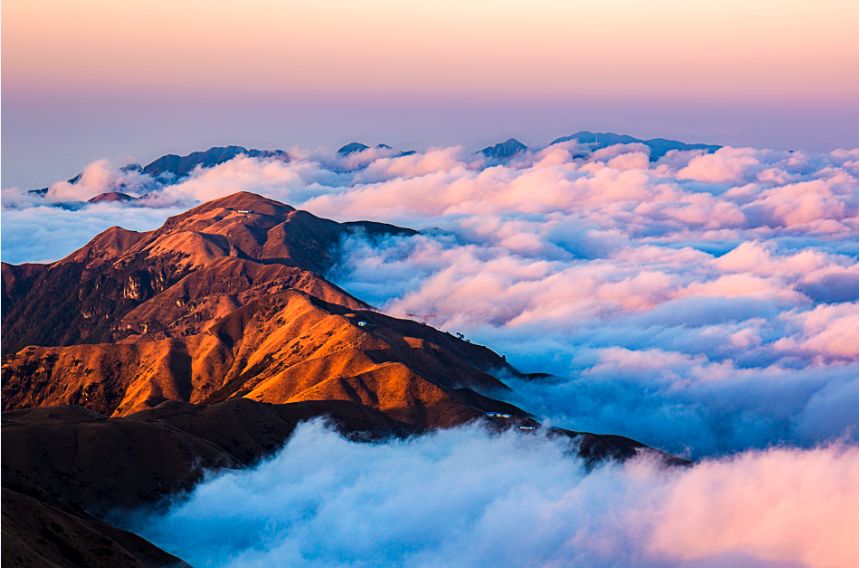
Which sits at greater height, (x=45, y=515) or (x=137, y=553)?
(x=45, y=515)

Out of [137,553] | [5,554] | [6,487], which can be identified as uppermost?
[5,554]

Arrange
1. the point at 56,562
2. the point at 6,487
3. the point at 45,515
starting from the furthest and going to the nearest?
the point at 6,487, the point at 45,515, the point at 56,562

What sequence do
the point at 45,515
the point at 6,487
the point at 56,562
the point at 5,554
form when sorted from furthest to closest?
the point at 6,487 → the point at 45,515 → the point at 56,562 → the point at 5,554

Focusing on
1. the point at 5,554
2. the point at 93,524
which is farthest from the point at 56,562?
the point at 93,524

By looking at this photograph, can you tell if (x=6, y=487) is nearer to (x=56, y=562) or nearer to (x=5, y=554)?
(x=56, y=562)

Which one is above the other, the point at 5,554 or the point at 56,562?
the point at 5,554

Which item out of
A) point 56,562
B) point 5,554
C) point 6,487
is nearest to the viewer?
point 5,554

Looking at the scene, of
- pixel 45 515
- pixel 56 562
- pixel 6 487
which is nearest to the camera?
pixel 56 562

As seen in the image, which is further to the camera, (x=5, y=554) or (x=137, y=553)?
(x=137, y=553)
